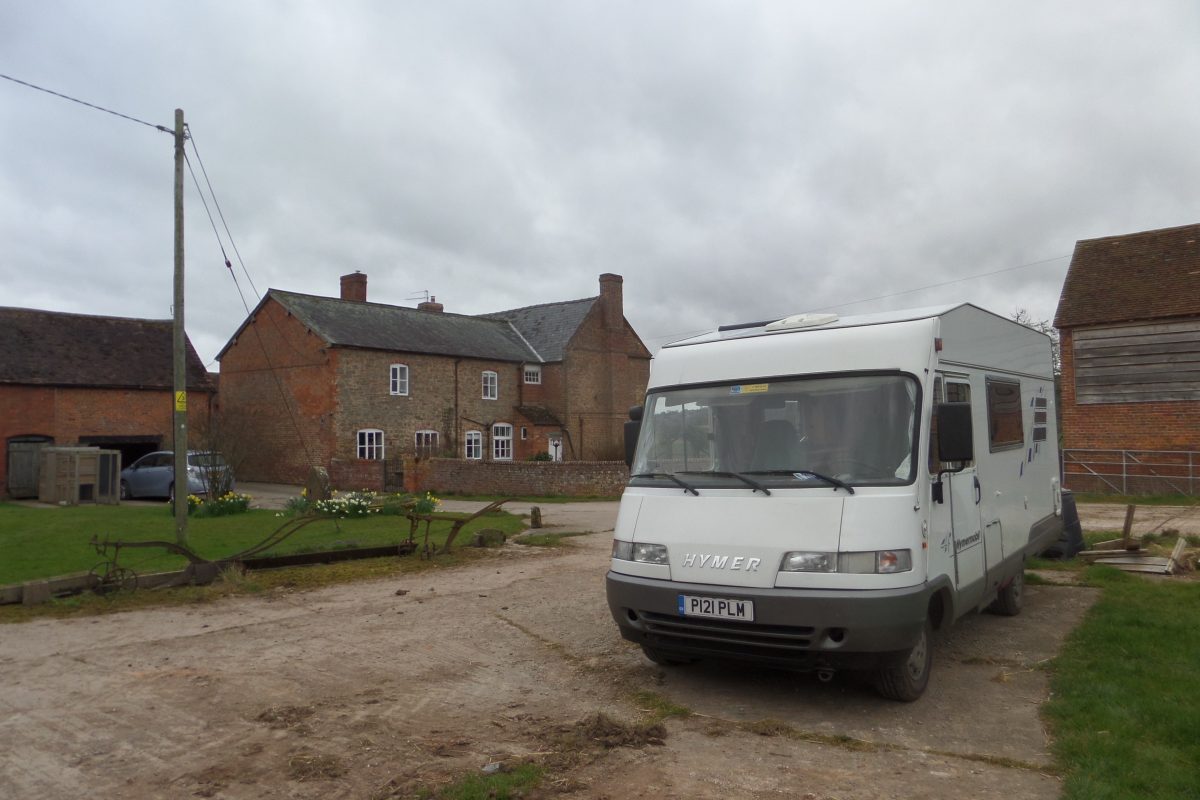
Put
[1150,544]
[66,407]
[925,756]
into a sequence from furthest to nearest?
[66,407], [1150,544], [925,756]

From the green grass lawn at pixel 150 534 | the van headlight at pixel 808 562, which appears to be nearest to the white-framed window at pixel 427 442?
the green grass lawn at pixel 150 534

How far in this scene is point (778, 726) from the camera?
18.7 ft

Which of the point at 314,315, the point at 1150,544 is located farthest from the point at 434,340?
the point at 1150,544

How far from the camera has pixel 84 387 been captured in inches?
1197

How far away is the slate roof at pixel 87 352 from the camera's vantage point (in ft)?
97.5

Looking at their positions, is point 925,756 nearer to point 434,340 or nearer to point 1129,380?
point 1129,380

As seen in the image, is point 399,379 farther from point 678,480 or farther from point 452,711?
point 452,711

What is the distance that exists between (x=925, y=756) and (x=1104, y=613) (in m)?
4.70

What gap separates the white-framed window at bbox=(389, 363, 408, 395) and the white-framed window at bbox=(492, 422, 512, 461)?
5.28 m

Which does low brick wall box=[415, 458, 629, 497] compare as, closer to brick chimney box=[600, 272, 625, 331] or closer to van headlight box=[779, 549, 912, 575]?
brick chimney box=[600, 272, 625, 331]

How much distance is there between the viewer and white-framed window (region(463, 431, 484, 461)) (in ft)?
130

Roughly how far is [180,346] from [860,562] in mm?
11030

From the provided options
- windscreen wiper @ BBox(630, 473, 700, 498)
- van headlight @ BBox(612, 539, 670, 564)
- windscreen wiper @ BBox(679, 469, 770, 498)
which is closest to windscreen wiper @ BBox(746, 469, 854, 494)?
windscreen wiper @ BBox(679, 469, 770, 498)

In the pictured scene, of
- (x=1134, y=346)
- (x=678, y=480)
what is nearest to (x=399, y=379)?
(x=1134, y=346)
